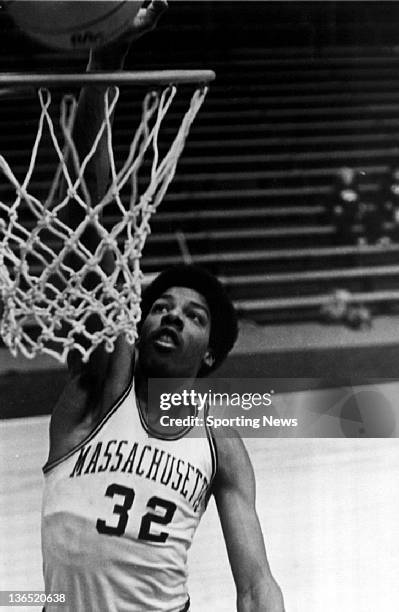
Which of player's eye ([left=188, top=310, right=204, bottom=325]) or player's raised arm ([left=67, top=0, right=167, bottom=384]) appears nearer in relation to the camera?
player's raised arm ([left=67, top=0, right=167, bottom=384])

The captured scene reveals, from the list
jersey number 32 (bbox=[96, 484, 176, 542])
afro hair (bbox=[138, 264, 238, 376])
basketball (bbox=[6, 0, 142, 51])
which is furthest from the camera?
afro hair (bbox=[138, 264, 238, 376])

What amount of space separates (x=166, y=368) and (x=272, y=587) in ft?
1.57

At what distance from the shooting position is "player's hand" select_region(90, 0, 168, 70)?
5.68 ft

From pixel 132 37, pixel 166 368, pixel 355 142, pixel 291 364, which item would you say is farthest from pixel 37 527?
pixel 355 142

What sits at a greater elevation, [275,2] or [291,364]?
[275,2]

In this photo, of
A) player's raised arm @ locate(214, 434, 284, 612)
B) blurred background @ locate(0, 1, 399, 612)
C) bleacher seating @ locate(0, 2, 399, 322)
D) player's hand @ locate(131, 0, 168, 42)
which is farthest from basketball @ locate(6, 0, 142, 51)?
Answer: player's raised arm @ locate(214, 434, 284, 612)

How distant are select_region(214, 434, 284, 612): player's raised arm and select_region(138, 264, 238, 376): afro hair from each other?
22cm

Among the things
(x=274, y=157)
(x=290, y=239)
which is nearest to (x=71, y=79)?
(x=274, y=157)

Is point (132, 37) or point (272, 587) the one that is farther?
point (272, 587)

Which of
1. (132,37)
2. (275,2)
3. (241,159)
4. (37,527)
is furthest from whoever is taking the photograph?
(241,159)

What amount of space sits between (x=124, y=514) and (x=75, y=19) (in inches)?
36.7

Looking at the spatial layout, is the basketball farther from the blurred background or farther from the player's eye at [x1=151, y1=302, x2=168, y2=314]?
the player's eye at [x1=151, y1=302, x2=168, y2=314]

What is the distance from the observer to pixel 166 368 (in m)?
2.00

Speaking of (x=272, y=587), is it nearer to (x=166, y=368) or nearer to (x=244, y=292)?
(x=166, y=368)
